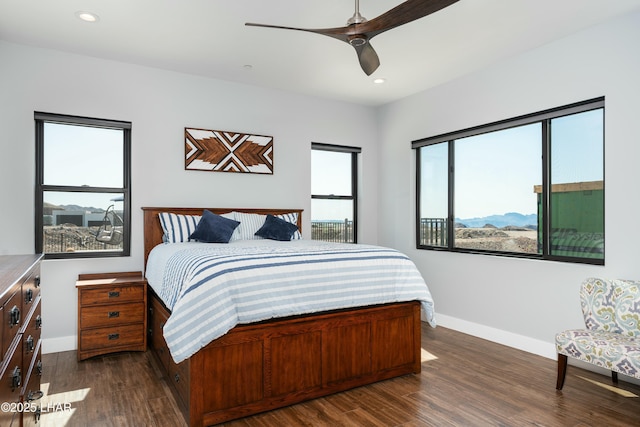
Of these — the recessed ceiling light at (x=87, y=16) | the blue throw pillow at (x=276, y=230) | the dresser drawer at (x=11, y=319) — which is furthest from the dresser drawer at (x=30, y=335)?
the blue throw pillow at (x=276, y=230)

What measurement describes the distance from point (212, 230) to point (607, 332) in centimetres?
332

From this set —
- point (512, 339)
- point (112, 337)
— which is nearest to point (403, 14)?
point (512, 339)

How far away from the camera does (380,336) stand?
2.96 m

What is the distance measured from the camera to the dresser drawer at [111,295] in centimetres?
344

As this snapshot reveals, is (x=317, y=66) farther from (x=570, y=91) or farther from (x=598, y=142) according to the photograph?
(x=598, y=142)

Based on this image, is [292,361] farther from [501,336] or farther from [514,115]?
[514,115]

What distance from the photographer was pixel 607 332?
2.82 metres

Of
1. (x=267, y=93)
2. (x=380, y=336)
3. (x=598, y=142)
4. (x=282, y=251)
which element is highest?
(x=267, y=93)

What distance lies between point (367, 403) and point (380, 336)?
0.49 m

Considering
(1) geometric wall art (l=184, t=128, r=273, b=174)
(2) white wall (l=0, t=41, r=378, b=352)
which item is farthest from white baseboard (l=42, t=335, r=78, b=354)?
(1) geometric wall art (l=184, t=128, r=273, b=174)

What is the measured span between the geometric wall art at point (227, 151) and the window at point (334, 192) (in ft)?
2.47

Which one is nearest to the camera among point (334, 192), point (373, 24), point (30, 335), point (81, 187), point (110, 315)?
point (30, 335)

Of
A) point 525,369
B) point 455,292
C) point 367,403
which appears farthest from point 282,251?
point 455,292

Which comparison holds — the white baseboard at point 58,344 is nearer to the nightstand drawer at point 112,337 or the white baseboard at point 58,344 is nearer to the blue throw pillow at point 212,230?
the nightstand drawer at point 112,337
